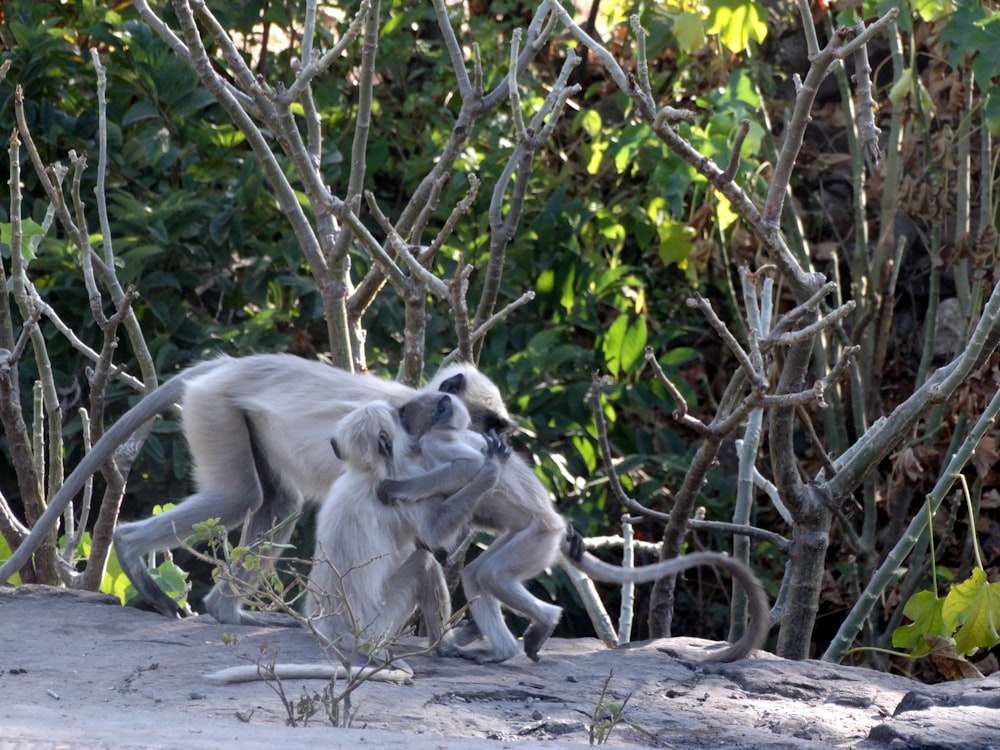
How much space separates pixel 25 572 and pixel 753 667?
260 centimetres

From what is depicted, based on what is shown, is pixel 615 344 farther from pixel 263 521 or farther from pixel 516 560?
Result: pixel 516 560

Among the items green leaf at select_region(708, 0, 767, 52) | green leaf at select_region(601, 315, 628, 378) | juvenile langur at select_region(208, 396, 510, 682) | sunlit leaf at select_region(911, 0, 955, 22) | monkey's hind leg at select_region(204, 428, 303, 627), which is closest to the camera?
juvenile langur at select_region(208, 396, 510, 682)

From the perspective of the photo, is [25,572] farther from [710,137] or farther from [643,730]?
[710,137]

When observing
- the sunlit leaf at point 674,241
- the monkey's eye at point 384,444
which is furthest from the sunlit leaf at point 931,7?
the monkey's eye at point 384,444

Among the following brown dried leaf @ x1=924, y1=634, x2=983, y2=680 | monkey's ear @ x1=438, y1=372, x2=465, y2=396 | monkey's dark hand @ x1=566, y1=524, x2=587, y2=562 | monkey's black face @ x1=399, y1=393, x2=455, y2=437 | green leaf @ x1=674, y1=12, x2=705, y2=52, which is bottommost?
brown dried leaf @ x1=924, y1=634, x2=983, y2=680

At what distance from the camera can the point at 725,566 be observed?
3.81 m

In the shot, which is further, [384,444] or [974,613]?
[974,613]

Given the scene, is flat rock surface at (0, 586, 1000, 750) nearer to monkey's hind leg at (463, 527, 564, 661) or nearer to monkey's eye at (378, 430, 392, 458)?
monkey's hind leg at (463, 527, 564, 661)

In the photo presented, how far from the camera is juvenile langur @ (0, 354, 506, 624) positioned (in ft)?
12.7

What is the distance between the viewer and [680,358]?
6.26 metres

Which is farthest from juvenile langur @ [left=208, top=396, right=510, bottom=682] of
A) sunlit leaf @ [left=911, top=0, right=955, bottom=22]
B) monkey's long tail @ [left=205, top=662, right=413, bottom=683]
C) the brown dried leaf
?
sunlit leaf @ [left=911, top=0, right=955, bottom=22]

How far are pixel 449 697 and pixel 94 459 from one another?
1.41 metres

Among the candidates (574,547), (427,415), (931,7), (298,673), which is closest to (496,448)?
(427,415)

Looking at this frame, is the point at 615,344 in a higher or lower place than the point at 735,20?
lower
